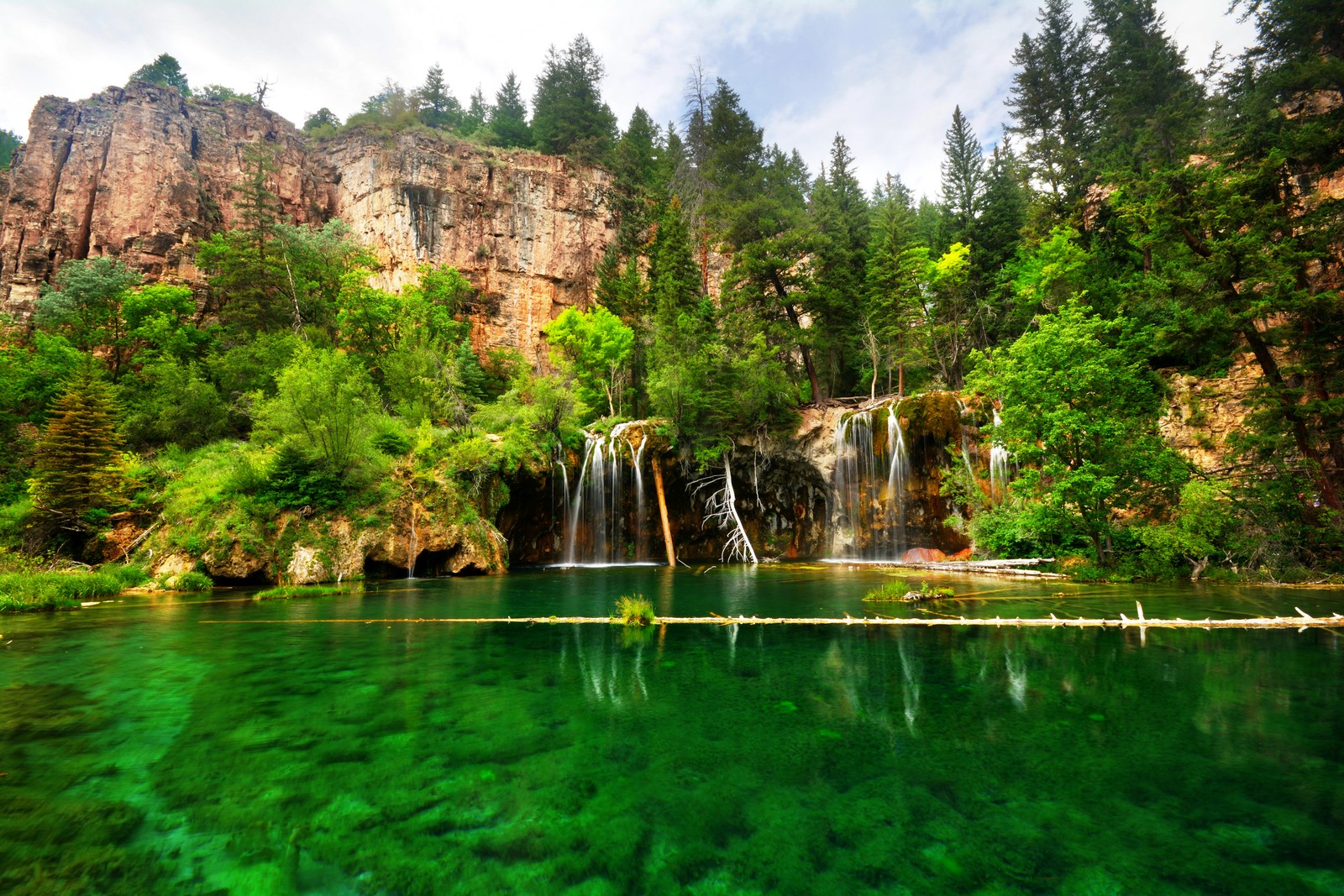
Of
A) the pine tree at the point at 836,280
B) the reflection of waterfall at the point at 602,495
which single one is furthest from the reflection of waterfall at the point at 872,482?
the reflection of waterfall at the point at 602,495

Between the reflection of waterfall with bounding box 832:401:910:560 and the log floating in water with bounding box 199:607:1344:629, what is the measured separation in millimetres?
16265

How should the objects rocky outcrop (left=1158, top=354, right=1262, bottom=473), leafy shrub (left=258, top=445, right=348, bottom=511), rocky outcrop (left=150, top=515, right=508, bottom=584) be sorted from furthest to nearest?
rocky outcrop (left=1158, top=354, right=1262, bottom=473) < leafy shrub (left=258, top=445, right=348, bottom=511) < rocky outcrop (left=150, top=515, right=508, bottom=584)

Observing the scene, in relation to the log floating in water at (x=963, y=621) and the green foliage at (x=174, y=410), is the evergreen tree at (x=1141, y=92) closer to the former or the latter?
the log floating in water at (x=963, y=621)

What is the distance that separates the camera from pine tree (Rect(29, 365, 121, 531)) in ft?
53.9

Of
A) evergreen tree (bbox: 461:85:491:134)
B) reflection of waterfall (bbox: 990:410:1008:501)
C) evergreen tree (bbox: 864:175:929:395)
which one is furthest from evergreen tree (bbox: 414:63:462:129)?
reflection of waterfall (bbox: 990:410:1008:501)

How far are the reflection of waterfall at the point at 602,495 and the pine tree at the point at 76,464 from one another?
50.7 ft

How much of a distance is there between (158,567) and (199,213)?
3685cm

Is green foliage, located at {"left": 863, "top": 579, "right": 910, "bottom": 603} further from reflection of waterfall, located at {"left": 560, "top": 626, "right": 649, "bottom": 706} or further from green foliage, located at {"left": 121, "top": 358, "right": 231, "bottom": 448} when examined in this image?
green foliage, located at {"left": 121, "top": 358, "right": 231, "bottom": 448}

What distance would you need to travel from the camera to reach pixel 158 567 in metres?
15.6

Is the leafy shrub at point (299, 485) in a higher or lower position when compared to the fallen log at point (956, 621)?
higher

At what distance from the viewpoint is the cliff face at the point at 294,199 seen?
36.1 meters

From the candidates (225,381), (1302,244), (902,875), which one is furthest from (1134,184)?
(225,381)

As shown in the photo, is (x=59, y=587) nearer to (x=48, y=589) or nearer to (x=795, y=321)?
(x=48, y=589)

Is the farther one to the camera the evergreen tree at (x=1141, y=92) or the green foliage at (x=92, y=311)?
A: the green foliage at (x=92, y=311)
